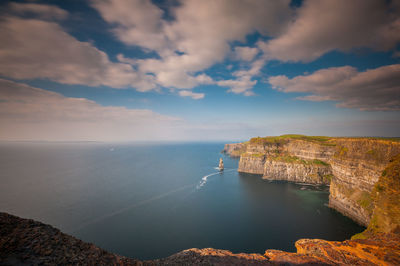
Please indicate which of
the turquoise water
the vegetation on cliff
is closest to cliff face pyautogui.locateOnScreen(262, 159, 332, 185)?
the turquoise water

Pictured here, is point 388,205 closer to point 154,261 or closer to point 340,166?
point 340,166

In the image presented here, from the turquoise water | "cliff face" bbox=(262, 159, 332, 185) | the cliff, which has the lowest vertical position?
the turquoise water

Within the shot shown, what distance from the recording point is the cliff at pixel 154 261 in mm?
8617

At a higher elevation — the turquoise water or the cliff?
the cliff

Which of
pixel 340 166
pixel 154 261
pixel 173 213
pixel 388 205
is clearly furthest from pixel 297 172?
pixel 154 261

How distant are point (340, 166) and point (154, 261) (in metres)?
60.9

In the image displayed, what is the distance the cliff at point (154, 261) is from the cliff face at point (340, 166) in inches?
905

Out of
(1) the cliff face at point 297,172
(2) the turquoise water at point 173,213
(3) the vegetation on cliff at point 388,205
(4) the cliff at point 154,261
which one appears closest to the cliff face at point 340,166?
(1) the cliff face at point 297,172

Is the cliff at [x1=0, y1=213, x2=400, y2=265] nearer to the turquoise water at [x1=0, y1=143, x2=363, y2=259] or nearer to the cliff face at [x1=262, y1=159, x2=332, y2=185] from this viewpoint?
the turquoise water at [x1=0, y1=143, x2=363, y2=259]

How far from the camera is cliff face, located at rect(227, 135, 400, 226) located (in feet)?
120

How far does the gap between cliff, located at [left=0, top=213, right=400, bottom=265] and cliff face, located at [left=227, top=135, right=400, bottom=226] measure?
23.0 meters

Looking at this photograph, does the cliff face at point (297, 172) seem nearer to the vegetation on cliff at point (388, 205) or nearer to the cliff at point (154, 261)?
the vegetation on cliff at point (388, 205)

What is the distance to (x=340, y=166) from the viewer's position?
4750 centimetres

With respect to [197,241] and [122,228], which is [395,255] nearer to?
[197,241]
